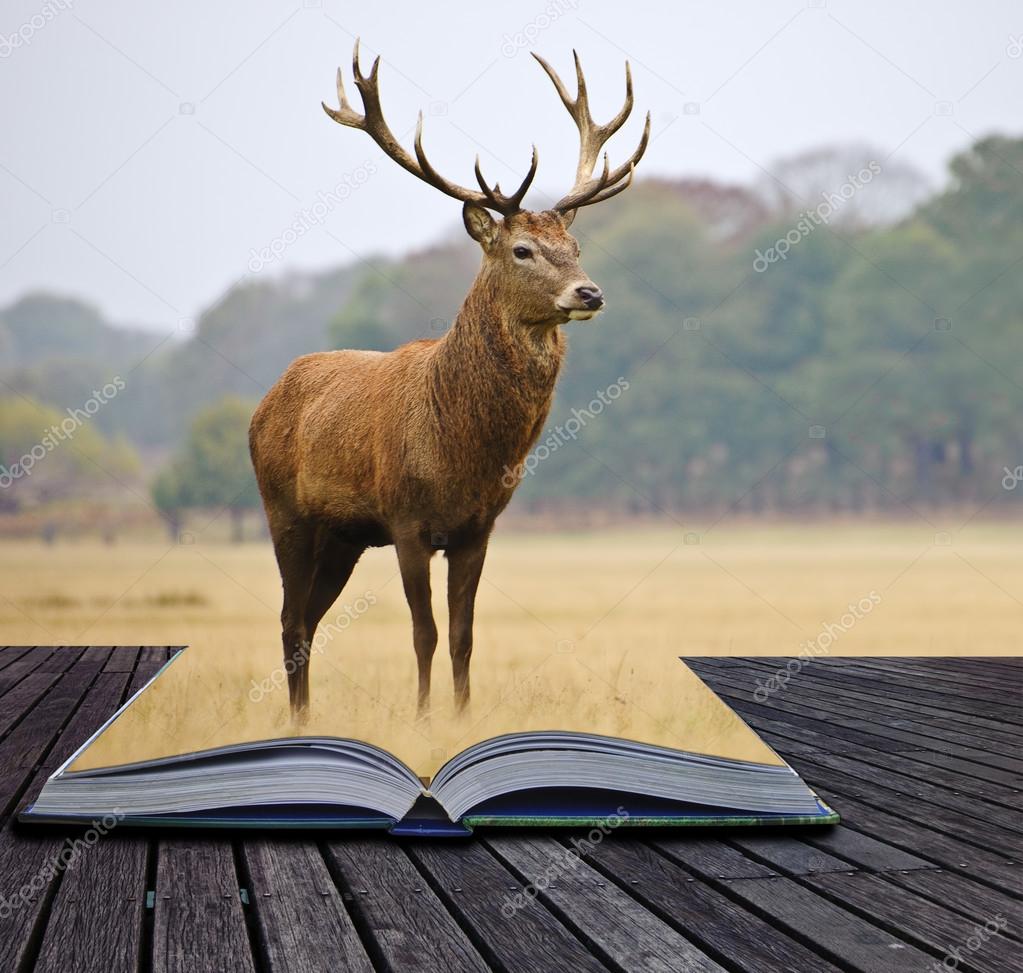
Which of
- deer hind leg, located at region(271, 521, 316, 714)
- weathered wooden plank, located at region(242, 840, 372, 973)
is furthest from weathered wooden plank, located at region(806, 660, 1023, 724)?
weathered wooden plank, located at region(242, 840, 372, 973)

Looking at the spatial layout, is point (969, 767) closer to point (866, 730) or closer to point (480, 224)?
point (866, 730)

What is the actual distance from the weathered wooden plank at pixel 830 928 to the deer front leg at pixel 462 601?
1.23m

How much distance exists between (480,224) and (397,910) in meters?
1.74

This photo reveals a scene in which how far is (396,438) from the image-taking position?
345cm

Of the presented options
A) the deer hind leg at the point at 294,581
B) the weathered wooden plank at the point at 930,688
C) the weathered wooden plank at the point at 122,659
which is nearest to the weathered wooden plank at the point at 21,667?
the weathered wooden plank at the point at 122,659

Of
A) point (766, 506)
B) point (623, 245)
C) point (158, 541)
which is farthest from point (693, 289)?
point (158, 541)

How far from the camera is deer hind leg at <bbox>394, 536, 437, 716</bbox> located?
11.0 feet

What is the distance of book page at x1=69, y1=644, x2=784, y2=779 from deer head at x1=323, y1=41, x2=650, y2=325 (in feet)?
3.22

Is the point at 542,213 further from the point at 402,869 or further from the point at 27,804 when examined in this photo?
the point at 27,804

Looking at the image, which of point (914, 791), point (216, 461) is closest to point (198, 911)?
point (914, 791)

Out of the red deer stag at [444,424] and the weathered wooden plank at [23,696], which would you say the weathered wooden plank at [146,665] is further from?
the red deer stag at [444,424]

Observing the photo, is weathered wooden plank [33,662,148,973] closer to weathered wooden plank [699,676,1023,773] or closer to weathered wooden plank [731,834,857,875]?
weathered wooden plank [731,834,857,875]

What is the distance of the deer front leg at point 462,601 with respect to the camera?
135 inches

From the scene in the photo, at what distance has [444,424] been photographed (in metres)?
3.36
